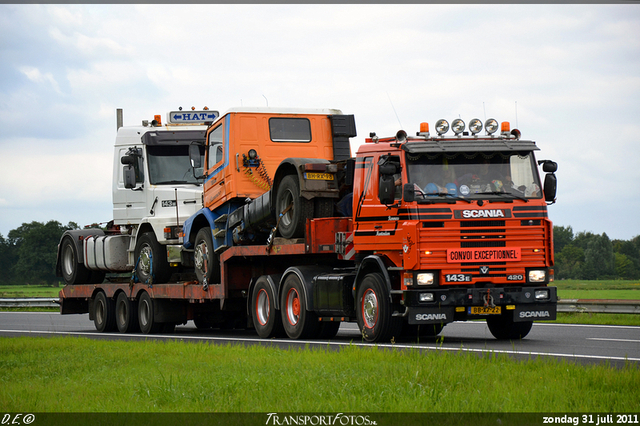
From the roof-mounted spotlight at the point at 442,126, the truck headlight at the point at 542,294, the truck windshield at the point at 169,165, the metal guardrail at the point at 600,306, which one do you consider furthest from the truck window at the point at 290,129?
the metal guardrail at the point at 600,306

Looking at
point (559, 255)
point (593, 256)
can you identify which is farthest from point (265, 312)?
point (559, 255)

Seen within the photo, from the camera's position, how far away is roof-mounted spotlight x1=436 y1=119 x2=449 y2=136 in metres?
14.1

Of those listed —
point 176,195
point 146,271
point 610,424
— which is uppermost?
point 176,195

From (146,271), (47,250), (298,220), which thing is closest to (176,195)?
(146,271)

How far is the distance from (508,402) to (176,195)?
44.9 feet

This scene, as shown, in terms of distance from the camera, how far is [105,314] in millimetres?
22812

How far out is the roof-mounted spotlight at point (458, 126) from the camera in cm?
1420

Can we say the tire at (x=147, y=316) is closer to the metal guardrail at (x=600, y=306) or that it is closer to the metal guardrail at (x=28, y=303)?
the metal guardrail at (x=600, y=306)

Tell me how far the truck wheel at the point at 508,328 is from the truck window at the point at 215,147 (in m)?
6.21

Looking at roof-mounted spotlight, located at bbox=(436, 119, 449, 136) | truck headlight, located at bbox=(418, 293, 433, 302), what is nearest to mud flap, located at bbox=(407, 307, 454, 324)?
truck headlight, located at bbox=(418, 293, 433, 302)

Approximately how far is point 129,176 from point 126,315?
3604 mm

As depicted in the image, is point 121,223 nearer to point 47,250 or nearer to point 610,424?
point 610,424

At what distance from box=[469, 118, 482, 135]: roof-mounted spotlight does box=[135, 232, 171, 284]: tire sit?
875 cm

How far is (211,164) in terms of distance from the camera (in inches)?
729
